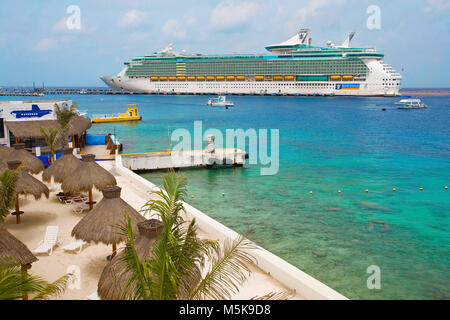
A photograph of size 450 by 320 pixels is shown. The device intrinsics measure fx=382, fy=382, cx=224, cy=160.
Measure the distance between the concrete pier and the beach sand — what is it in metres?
7.30

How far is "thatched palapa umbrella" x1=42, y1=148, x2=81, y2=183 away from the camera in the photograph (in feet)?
38.7

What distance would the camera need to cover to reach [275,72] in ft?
311

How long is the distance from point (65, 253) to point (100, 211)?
1464 mm

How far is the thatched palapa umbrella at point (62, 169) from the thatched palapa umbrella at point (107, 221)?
478cm

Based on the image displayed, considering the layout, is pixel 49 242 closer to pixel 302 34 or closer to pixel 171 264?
pixel 171 264

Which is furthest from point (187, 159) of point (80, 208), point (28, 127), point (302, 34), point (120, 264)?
point (302, 34)

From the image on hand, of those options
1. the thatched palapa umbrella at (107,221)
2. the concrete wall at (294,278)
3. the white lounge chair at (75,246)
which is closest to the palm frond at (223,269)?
the concrete wall at (294,278)

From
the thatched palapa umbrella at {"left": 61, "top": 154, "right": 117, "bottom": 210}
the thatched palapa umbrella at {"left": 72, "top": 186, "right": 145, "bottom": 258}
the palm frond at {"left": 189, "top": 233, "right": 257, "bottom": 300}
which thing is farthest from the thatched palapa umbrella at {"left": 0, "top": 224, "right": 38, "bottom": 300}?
the thatched palapa umbrella at {"left": 61, "top": 154, "right": 117, "bottom": 210}

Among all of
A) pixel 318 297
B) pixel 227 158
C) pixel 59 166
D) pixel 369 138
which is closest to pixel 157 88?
pixel 369 138

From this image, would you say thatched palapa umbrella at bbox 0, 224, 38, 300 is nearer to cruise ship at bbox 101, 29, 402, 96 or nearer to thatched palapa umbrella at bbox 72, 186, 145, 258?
thatched palapa umbrella at bbox 72, 186, 145, 258

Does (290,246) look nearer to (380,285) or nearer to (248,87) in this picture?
(380,285)

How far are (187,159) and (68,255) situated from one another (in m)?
12.8

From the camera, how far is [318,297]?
233 inches

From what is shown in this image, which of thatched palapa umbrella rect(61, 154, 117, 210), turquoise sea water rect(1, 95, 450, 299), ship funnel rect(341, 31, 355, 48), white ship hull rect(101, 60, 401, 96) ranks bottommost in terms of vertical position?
turquoise sea water rect(1, 95, 450, 299)
